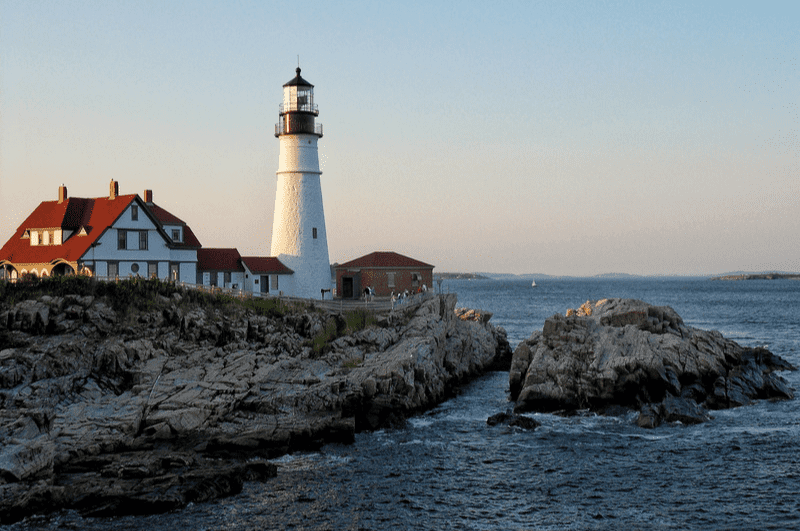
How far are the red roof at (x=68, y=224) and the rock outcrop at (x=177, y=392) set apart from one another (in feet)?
26.7

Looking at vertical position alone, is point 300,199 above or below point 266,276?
above

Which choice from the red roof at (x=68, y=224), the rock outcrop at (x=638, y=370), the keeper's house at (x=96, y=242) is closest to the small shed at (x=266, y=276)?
the keeper's house at (x=96, y=242)

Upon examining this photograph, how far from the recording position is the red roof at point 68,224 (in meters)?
41.1

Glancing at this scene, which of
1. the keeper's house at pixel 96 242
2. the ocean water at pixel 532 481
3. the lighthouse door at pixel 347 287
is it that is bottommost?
the ocean water at pixel 532 481

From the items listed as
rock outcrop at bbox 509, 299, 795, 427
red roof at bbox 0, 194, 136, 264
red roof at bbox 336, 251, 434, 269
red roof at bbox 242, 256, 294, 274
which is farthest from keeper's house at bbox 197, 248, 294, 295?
rock outcrop at bbox 509, 299, 795, 427

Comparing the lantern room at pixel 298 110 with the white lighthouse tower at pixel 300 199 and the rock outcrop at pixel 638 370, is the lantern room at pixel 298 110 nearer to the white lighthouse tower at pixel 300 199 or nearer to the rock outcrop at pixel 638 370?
the white lighthouse tower at pixel 300 199

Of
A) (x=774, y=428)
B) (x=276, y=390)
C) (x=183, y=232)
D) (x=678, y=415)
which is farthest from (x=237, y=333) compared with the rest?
(x=774, y=428)

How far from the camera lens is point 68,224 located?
42469mm

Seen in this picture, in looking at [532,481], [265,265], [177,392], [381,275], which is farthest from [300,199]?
[532,481]

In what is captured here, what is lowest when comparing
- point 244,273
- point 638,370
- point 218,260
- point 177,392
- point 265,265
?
point 177,392

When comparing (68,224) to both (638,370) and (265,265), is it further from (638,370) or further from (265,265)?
(638,370)

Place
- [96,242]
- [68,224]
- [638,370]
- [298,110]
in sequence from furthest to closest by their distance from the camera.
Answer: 1. [298,110]
2. [68,224]
3. [96,242]
4. [638,370]

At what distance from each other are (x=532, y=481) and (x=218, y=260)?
30.1 meters

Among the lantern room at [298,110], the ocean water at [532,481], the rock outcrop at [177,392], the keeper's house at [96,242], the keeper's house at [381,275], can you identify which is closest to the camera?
the ocean water at [532,481]
